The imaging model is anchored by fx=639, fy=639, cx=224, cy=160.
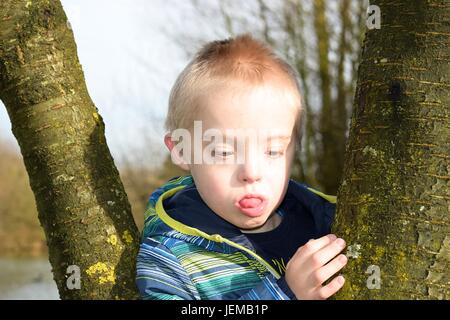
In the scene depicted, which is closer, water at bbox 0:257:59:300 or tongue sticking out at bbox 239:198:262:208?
tongue sticking out at bbox 239:198:262:208

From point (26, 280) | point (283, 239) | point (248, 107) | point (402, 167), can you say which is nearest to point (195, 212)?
point (283, 239)

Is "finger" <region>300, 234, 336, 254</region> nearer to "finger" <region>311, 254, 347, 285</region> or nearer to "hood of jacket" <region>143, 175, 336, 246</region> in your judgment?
"finger" <region>311, 254, 347, 285</region>

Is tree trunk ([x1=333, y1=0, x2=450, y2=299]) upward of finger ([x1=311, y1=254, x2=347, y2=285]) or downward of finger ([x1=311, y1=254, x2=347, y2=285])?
upward

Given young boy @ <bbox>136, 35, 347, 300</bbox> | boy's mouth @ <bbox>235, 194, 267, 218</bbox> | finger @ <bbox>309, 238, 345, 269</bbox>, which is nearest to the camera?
finger @ <bbox>309, 238, 345, 269</bbox>

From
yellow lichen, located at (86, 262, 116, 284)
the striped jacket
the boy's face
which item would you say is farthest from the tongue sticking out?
yellow lichen, located at (86, 262, 116, 284)

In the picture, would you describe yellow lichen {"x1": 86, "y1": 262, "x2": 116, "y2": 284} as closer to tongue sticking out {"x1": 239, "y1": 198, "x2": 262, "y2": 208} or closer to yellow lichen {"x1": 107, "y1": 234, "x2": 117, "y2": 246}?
yellow lichen {"x1": 107, "y1": 234, "x2": 117, "y2": 246}

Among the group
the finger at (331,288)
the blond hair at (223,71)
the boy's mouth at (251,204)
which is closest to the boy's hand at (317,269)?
the finger at (331,288)

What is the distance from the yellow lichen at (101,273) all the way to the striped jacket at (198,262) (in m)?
0.10

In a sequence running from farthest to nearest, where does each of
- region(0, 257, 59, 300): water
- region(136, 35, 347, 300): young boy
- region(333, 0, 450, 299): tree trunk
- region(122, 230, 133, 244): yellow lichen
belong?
region(0, 257, 59, 300): water, region(122, 230, 133, 244): yellow lichen, region(136, 35, 347, 300): young boy, region(333, 0, 450, 299): tree trunk

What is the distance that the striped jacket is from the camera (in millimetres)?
2119

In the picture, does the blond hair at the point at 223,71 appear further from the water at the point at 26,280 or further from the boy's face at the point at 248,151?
the water at the point at 26,280

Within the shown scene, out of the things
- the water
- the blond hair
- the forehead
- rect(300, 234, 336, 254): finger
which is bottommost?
the water
